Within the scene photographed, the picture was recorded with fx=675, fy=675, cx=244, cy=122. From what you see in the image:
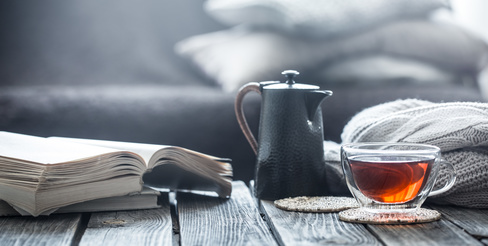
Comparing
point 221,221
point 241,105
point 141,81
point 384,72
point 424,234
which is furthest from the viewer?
point 141,81

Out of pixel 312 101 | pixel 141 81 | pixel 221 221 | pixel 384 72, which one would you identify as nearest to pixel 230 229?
pixel 221 221

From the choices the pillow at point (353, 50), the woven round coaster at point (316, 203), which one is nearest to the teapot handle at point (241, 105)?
the woven round coaster at point (316, 203)

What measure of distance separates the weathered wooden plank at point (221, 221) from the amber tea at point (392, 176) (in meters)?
0.14

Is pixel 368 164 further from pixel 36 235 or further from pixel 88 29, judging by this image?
pixel 88 29

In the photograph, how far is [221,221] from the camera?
0.86m

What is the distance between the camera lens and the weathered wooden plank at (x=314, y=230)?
729 millimetres

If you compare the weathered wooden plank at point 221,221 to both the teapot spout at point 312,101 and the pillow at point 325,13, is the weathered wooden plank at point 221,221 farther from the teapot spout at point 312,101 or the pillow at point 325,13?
the pillow at point 325,13

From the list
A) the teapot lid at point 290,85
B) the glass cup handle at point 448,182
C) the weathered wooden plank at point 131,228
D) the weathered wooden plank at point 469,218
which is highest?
the teapot lid at point 290,85

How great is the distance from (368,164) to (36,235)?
41 centimetres

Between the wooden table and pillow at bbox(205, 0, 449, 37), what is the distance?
1105 millimetres

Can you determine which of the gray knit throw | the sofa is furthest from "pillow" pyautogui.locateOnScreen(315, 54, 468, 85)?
the gray knit throw

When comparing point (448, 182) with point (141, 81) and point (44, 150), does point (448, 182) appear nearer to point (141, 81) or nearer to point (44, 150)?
point (44, 150)

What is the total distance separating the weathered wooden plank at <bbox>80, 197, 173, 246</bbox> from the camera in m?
0.76

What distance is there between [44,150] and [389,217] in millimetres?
499
